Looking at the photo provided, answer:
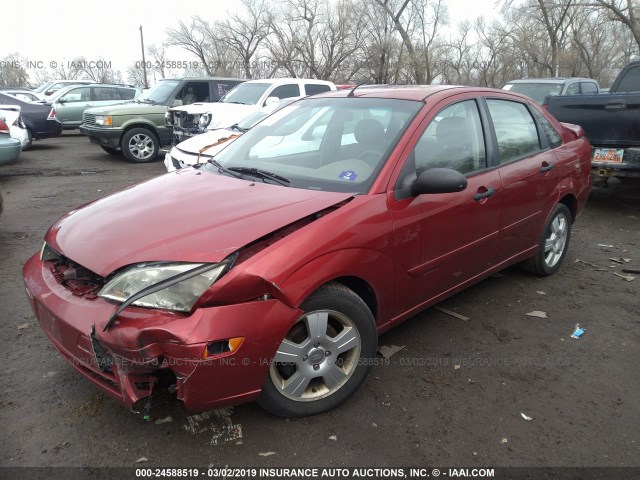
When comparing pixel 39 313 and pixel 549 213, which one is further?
pixel 549 213

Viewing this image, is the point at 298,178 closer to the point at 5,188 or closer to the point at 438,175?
the point at 438,175

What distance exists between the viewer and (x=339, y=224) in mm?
2559

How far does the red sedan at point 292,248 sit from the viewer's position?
219cm

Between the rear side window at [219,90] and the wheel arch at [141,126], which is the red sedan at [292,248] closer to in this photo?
the wheel arch at [141,126]

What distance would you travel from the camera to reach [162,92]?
39.6ft

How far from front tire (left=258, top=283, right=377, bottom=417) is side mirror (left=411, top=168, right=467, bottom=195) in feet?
2.47

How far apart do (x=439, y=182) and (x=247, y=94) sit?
8.27 m

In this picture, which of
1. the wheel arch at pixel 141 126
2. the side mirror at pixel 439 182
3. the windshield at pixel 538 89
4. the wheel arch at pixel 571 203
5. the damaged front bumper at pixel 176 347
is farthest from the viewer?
the windshield at pixel 538 89

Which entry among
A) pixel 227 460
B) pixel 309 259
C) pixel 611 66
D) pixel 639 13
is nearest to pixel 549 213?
pixel 309 259

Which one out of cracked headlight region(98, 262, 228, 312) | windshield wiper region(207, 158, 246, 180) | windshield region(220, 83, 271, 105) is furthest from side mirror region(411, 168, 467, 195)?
windshield region(220, 83, 271, 105)

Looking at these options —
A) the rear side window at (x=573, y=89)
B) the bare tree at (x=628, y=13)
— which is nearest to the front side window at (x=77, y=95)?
the rear side window at (x=573, y=89)

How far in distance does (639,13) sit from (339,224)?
3183cm

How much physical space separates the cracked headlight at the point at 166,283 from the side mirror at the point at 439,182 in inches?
49.9

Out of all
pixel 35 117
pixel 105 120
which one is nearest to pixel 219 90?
pixel 105 120
